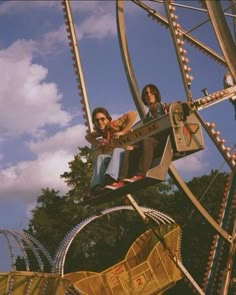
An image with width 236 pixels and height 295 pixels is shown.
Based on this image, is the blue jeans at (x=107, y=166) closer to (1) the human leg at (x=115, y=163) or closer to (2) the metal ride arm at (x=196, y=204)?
(1) the human leg at (x=115, y=163)

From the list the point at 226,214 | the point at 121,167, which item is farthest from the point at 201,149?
the point at 226,214

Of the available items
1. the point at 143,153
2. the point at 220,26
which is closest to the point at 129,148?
the point at 143,153

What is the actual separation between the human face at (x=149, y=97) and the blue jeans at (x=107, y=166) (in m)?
0.80

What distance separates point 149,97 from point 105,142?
2.93 feet

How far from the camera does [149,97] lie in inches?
308

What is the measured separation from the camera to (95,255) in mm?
36688

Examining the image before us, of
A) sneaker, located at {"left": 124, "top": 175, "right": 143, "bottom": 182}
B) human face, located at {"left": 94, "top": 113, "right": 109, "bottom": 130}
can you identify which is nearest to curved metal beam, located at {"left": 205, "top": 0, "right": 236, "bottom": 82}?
human face, located at {"left": 94, "top": 113, "right": 109, "bottom": 130}

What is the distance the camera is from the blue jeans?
A: 7375mm

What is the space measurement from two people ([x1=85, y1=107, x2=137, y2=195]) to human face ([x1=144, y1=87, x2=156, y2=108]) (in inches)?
12.6

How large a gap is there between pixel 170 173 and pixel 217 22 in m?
3.06

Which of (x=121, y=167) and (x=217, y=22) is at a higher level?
(x=217, y=22)

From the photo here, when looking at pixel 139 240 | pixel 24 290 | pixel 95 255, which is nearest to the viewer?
pixel 24 290

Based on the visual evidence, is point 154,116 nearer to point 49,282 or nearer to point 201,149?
point 201,149

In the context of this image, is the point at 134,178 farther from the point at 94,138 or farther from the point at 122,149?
the point at 94,138
